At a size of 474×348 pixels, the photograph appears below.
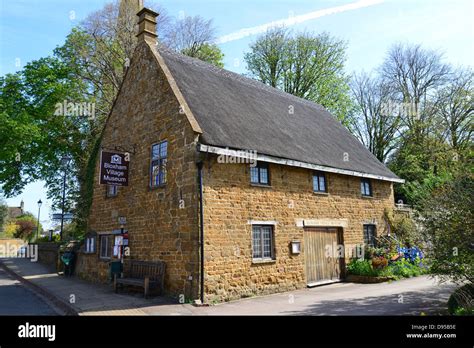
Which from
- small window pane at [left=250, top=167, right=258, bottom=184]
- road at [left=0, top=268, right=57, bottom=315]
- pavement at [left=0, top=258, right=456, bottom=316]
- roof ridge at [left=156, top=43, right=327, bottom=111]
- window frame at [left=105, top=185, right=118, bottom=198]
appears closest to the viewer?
pavement at [left=0, top=258, right=456, bottom=316]

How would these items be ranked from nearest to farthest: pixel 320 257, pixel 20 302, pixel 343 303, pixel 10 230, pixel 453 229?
pixel 453 229 → pixel 343 303 → pixel 20 302 → pixel 320 257 → pixel 10 230

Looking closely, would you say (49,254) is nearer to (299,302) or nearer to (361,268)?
(299,302)

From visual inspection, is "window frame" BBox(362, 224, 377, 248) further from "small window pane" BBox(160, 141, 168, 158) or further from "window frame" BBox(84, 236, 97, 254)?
"window frame" BBox(84, 236, 97, 254)

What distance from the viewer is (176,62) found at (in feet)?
49.8

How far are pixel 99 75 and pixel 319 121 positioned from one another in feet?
53.5

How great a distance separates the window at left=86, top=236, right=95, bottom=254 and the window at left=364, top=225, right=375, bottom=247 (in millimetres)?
12275

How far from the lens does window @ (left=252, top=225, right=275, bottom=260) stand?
12.3 metres

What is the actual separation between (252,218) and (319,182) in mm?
4383

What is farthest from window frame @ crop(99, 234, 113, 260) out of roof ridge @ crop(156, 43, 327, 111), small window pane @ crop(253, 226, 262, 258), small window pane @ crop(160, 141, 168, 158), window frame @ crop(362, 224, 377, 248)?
window frame @ crop(362, 224, 377, 248)

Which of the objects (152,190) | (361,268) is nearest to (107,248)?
(152,190)

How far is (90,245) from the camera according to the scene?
16.4m

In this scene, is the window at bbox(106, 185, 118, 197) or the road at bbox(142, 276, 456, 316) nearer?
the road at bbox(142, 276, 456, 316)
